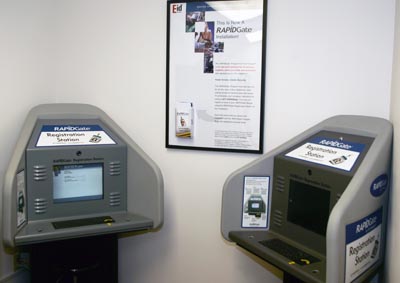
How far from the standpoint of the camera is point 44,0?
2504 mm

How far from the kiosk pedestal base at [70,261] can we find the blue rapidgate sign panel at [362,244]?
123cm

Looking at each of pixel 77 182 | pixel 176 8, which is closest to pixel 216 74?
pixel 176 8

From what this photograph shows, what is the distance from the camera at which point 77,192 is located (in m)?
2.25

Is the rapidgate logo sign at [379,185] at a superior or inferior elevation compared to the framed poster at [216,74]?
inferior

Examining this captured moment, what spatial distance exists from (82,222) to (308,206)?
108 cm

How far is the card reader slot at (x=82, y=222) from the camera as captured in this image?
2082 mm

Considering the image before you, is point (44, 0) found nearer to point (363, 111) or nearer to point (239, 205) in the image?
point (239, 205)

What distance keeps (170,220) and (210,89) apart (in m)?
0.82

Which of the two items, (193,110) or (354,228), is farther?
(193,110)

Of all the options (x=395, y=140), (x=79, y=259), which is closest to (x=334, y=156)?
(x=395, y=140)

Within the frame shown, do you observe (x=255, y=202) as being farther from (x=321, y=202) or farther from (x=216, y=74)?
(x=216, y=74)

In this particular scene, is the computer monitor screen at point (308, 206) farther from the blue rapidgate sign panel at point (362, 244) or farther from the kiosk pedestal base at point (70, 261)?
the kiosk pedestal base at point (70, 261)

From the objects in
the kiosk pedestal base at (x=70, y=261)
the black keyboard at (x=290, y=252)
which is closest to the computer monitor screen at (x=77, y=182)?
the kiosk pedestal base at (x=70, y=261)

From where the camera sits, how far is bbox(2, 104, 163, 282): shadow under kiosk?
208cm
